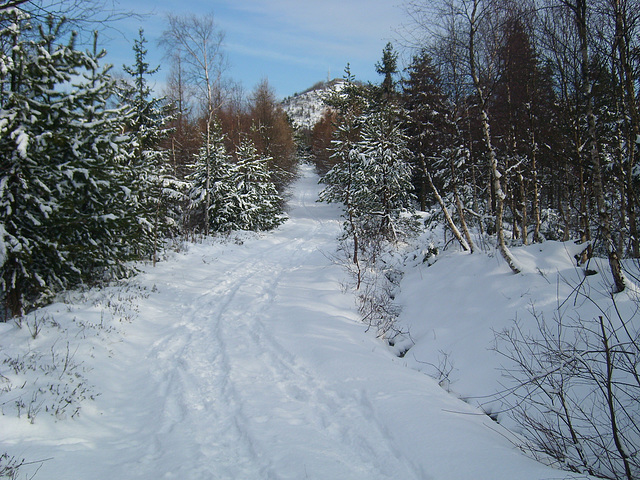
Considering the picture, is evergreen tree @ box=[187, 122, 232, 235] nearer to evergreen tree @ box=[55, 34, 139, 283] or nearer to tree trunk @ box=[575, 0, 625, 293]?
evergreen tree @ box=[55, 34, 139, 283]

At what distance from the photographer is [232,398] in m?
4.48

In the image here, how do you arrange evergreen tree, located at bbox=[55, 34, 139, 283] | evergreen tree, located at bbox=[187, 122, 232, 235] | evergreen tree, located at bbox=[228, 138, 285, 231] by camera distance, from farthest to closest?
evergreen tree, located at bbox=[228, 138, 285, 231]
evergreen tree, located at bbox=[187, 122, 232, 235]
evergreen tree, located at bbox=[55, 34, 139, 283]

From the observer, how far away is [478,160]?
18469 mm

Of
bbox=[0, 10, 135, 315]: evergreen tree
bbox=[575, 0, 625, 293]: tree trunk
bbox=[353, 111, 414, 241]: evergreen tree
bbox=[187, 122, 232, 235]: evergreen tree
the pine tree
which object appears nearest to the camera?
bbox=[575, 0, 625, 293]: tree trunk

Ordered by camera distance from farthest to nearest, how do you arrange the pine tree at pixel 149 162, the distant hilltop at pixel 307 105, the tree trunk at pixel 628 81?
the distant hilltop at pixel 307 105 → the pine tree at pixel 149 162 → the tree trunk at pixel 628 81

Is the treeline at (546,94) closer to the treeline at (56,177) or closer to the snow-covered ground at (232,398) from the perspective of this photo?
the snow-covered ground at (232,398)

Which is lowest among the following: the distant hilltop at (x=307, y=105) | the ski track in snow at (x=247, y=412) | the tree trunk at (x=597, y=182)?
the ski track in snow at (x=247, y=412)

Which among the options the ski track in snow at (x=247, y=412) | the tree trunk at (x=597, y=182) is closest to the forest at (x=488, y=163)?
the tree trunk at (x=597, y=182)

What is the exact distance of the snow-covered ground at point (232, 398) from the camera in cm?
329

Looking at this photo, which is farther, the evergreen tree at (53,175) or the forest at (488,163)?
the evergreen tree at (53,175)

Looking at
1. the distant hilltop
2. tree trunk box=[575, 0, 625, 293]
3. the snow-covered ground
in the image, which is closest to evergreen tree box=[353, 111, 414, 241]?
the snow-covered ground

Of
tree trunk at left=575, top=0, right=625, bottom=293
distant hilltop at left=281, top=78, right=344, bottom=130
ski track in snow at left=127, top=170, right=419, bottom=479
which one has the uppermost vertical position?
distant hilltop at left=281, top=78, right=344, bottom=130

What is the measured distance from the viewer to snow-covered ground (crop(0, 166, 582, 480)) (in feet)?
10.8

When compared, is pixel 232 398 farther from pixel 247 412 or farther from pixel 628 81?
pixel 628 81
